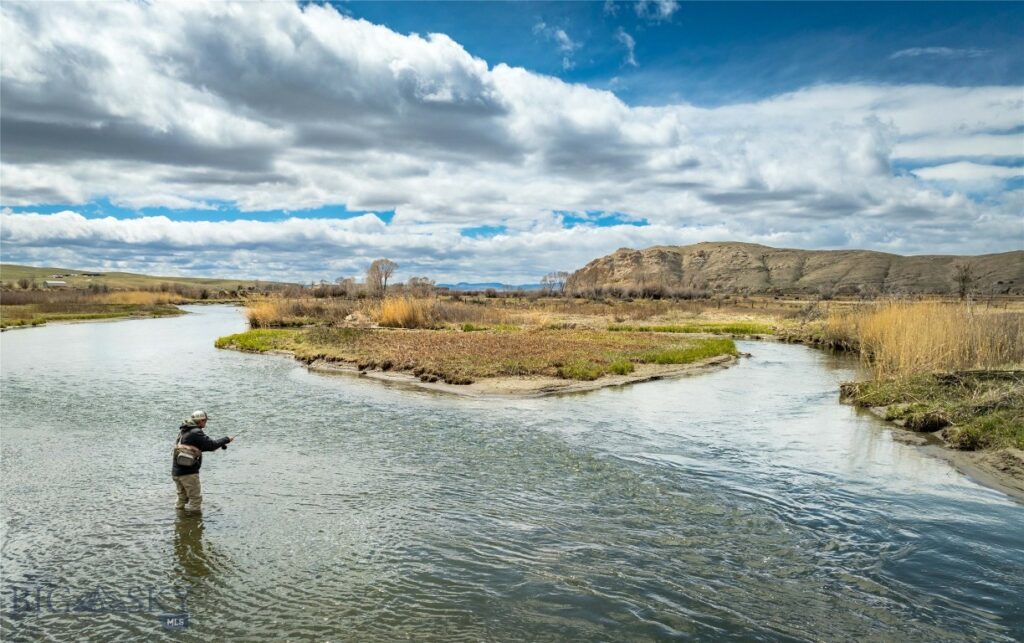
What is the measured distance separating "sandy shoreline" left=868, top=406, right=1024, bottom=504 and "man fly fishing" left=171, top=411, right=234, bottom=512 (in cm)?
1378

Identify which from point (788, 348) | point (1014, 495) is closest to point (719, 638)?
point (1014, 495)

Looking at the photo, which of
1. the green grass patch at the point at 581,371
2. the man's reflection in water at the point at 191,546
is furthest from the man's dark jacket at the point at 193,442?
the green grass patch at the point at 581,371

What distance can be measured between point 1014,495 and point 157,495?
1519 centimetres

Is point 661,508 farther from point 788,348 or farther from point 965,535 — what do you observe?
point 788,348

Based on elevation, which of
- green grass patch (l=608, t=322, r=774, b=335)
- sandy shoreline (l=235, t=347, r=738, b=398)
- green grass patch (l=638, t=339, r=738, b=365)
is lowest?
sandy shoreline (l=235, t=347, r=738, b=398)

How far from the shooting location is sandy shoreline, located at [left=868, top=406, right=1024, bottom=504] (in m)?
12.1

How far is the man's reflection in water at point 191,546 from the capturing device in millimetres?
8312

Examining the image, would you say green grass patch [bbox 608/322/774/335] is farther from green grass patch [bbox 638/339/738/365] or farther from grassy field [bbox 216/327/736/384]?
green grass patch [bbox 638/339/738/365]

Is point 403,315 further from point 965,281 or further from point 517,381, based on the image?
point 965,281

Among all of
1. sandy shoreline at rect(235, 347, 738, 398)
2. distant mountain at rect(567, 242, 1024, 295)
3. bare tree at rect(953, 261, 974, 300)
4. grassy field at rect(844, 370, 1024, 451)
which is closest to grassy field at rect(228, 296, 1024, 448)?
grassy field at rect(844, 370, 1024, 451)

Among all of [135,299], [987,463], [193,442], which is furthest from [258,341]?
[135,299]

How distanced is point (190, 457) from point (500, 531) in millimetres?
4808

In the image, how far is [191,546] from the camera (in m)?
8.99

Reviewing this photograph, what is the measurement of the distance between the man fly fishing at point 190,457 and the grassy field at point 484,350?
541 inches
